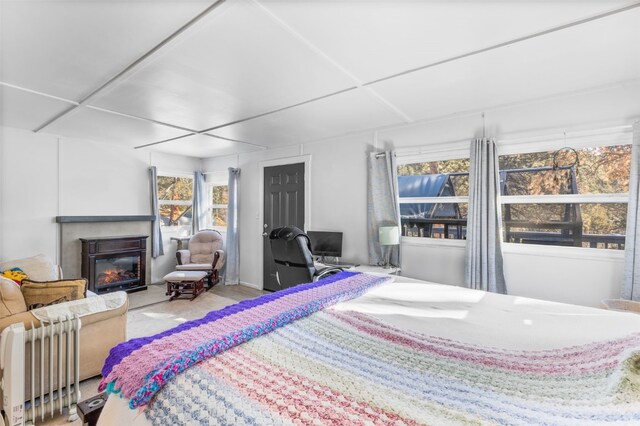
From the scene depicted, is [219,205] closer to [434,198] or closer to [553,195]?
[434,198]

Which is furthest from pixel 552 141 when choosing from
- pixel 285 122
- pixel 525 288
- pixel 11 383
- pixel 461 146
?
pixel 11 383

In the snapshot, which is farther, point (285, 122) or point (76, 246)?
point (76, 246)

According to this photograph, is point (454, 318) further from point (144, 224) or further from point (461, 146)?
point (144, 224)

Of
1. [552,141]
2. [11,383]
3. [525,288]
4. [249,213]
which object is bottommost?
[11,383]

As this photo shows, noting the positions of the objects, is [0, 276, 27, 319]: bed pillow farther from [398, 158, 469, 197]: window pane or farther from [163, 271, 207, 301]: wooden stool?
[398, 158, 469, 197]: window pane

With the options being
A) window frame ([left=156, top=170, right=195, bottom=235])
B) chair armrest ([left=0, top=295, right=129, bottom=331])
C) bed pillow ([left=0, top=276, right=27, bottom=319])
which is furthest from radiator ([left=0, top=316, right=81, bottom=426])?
window frame ([left=156, top=170, right=195, bottom=235])

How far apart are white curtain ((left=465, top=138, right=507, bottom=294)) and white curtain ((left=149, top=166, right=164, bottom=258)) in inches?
199

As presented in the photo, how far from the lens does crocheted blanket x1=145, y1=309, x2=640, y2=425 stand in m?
0.70

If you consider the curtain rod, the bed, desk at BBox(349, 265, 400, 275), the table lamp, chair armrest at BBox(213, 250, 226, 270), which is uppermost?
the curtain rod

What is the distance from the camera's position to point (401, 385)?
835 mm

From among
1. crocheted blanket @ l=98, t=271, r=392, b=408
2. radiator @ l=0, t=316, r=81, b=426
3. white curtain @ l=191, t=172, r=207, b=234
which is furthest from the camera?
white curtain @ l=191, t=172, r=207, b=234

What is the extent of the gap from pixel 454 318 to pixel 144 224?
17.7ft

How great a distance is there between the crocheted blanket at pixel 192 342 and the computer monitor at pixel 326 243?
2366mm

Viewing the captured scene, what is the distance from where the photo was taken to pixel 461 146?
328 cm
